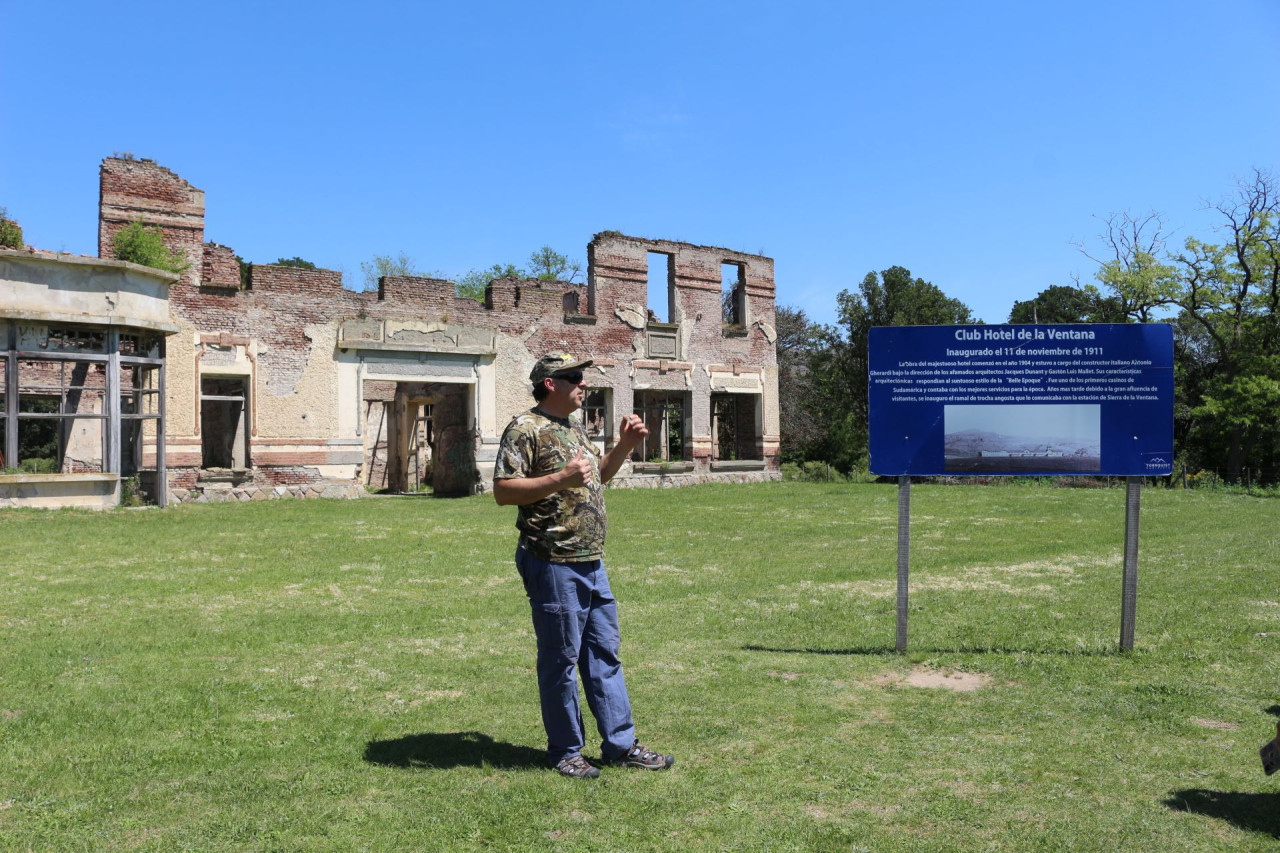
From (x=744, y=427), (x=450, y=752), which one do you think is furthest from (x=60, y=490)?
(x=744, y=427)

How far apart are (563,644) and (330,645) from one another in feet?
10.9

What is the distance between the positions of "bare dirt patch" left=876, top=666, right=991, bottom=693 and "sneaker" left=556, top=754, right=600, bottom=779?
248 centimetres

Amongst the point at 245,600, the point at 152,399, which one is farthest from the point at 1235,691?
the point at 152,399

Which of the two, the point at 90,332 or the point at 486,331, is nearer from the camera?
the point at 90,332

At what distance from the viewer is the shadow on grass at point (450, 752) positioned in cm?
462

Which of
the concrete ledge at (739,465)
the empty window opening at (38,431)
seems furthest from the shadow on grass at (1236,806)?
the empty window opening at (38,431)

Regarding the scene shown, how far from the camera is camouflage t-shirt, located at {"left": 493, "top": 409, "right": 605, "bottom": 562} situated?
4.49 meters

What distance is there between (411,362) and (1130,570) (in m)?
18.2

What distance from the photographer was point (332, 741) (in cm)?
492

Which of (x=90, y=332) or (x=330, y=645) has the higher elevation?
(x=90, y=332)

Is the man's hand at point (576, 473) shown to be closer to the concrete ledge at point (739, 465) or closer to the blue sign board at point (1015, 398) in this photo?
the blue sign board at point (1015, 398)

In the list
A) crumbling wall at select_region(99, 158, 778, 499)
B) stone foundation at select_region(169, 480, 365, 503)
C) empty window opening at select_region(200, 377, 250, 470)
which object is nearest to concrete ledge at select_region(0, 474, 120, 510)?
stone foundation at select_region(169, 480, 365, 503)

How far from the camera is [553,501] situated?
452 cm

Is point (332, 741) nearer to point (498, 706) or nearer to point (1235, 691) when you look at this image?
point (498, 706)
